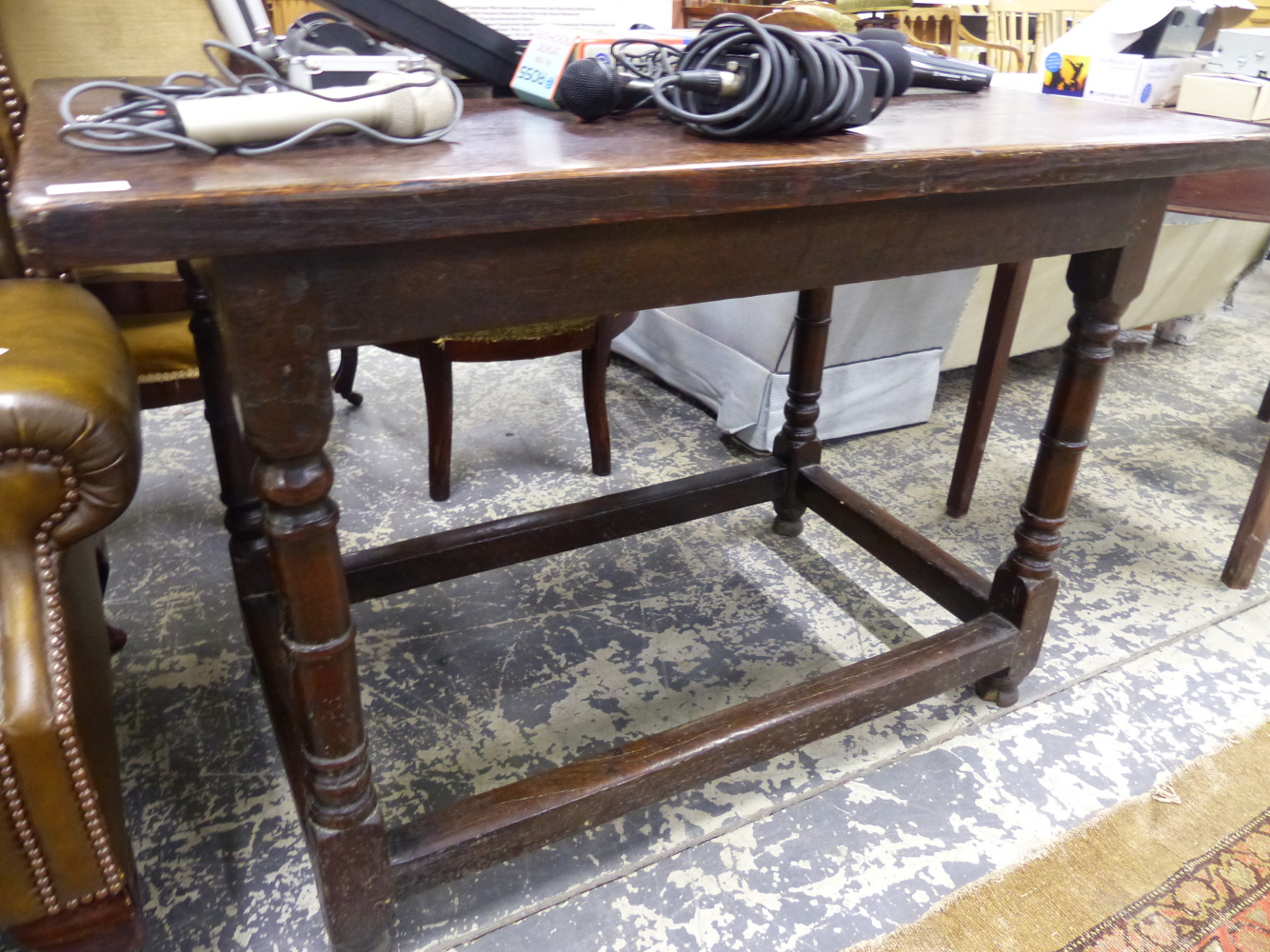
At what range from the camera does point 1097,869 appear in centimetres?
92

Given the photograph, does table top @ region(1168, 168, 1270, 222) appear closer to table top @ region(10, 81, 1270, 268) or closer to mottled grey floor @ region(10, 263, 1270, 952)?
table top @ region(10, 81, 1270, 268)

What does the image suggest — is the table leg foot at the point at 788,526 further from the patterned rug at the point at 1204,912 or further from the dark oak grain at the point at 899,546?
the patterned rug at the point at 1204,912

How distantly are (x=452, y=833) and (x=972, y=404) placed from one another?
1173 millimetres

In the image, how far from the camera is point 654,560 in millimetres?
1459

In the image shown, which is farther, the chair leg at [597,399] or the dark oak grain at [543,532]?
the chair leg at [597,399]

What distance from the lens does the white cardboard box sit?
137cm

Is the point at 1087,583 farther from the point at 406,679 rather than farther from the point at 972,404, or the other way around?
the point at 406,679

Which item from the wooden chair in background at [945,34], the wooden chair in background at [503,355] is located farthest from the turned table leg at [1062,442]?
the wooden chair in background at [945,34]

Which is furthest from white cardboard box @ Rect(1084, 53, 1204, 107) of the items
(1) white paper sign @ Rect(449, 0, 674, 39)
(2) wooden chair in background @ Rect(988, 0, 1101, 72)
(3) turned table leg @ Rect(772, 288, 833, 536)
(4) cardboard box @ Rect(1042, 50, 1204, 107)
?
(2) wooden chair in background @ Rect(988, 0, 1101, 72)

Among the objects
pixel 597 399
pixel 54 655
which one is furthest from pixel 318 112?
pixel 597 399

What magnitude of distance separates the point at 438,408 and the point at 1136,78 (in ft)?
4.17

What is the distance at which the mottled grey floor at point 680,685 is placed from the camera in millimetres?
892

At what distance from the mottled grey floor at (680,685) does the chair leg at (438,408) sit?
75 millimetres

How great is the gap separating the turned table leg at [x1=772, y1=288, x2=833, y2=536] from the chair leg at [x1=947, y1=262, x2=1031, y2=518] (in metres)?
0.29
